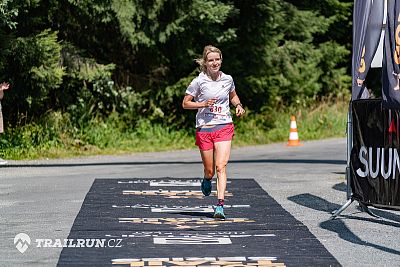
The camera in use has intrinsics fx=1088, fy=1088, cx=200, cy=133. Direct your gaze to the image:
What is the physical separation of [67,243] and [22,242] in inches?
18.2

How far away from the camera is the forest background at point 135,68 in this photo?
2364 centimetres

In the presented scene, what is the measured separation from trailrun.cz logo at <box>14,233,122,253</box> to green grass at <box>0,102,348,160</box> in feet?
40.0

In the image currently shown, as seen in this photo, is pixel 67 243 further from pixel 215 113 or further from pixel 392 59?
pixel 392 59

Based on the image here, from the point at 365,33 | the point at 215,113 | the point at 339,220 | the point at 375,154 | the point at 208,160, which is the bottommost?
the point at 339,220

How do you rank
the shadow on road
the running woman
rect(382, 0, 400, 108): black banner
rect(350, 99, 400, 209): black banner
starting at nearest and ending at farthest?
1. the shadow on road
2. rect(382, 0, 400, 108): black banner
3. rect(350, 99, 400, 209): black banner
4. the running woman

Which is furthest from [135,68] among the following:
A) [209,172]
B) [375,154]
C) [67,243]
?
[67,243]

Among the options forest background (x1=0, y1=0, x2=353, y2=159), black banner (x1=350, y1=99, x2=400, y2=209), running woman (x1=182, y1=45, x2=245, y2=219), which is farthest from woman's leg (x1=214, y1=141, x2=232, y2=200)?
forest background (x1=0, y1=0, x2=353, y2=159)

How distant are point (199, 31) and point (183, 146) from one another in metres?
2.85

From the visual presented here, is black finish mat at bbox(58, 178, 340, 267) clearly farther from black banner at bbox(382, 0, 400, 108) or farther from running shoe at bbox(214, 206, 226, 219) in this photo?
black banner at bbox(382, 0, 400, 108)

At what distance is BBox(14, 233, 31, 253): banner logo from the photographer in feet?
31.5

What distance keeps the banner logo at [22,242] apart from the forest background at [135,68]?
37.7ft

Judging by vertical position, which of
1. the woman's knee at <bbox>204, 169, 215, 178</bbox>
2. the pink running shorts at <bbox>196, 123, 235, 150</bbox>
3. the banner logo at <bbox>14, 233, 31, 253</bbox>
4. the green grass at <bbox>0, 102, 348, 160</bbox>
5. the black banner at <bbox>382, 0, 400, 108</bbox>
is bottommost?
the green grass at <bbox>0, 102, 348, 160</bbox>

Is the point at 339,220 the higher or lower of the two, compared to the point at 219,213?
lower

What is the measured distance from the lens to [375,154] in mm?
11289
